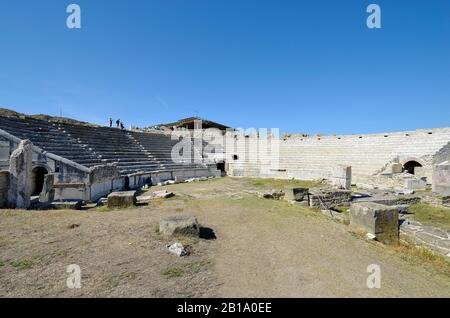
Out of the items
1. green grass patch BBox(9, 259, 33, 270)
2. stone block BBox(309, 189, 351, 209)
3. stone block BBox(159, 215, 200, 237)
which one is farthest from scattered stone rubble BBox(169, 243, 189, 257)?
stone block BBox(309, 189, 351, 209)

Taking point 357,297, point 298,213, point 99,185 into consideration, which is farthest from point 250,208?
point 99,185

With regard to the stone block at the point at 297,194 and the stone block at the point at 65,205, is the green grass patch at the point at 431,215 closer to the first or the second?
the stone block at the point at 297,194

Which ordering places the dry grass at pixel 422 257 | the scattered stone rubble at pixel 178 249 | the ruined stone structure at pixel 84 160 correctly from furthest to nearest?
the ruined stone structure at pixel 84 160 → the dry grass at pixel 422 257 → the scattered stone rubble at pixel 178 249

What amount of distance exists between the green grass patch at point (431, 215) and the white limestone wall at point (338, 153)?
8.00 meters

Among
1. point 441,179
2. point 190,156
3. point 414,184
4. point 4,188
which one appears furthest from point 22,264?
point 190,156

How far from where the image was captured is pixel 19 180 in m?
7.84

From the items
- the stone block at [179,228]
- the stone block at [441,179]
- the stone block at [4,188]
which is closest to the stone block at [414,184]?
the stone block at [441,179]

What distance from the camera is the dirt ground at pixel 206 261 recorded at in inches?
127

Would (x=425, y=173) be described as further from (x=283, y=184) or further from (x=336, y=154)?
(x=283, y=184)

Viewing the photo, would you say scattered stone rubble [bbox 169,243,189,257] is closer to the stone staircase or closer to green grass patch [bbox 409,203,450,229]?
green grass patch [bbox 409,203,450,229]

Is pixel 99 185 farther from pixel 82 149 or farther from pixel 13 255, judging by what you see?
pixel 13 255

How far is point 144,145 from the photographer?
21.6 meters

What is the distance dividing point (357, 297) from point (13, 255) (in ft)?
17.6

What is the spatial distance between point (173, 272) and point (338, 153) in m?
23.6
